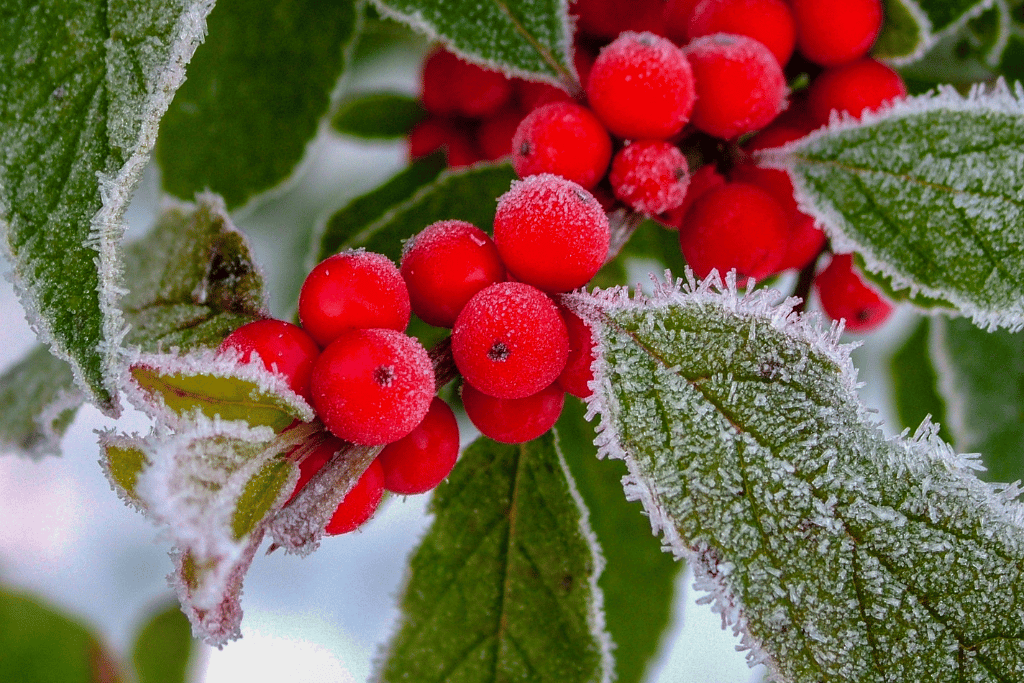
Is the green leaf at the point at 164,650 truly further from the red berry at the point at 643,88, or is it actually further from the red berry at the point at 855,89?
the red berry at the point at 855,89

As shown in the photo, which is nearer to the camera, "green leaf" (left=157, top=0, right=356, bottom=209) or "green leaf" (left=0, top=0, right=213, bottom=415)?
"green leaf" (left=0, top=0, right=213, bottom=415)

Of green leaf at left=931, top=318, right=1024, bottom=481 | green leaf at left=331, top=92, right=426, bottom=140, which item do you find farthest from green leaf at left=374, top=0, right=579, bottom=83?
green leaf at left=931, top=318, right=1024, bottom=481

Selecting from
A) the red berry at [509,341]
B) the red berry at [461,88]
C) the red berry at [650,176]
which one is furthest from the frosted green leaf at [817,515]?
the red berry at [461,88]

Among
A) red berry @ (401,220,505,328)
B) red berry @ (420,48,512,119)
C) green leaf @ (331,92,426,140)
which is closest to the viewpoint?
red berry @ (401,220,505,328)

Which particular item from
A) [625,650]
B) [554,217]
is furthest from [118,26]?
[625,650]

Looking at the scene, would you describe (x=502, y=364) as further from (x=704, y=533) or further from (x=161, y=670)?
(x=161, y=670)

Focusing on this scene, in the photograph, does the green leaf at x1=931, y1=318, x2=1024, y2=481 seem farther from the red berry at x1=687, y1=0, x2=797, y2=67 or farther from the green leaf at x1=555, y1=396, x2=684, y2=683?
the red berry at x1=687, y1=0, x2=797, y2=67
